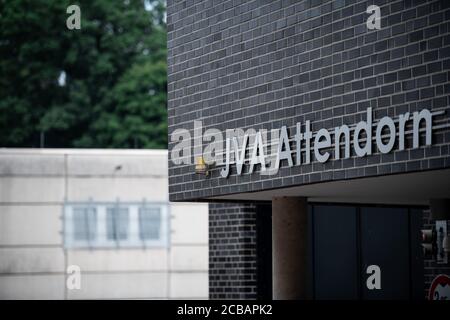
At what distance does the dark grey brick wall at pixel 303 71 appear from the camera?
594 inches

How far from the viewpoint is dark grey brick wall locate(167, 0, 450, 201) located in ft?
49.5

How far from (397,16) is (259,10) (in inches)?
130

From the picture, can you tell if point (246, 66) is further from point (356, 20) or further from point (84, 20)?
point (84, 20)

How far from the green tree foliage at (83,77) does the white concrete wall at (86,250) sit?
1770cm

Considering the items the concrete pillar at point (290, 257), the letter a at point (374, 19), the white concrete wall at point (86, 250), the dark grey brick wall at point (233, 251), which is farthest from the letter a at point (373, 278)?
the white concrete wall at point (86, 250)

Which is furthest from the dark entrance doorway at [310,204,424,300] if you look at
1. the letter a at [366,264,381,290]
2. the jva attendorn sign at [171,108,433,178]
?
the jva attendorn sign at [171,108,433,178]

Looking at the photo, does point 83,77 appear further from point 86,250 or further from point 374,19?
point 374,19

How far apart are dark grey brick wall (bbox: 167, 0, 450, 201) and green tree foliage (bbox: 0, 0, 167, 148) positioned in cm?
3476

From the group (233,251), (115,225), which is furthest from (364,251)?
(115,225)

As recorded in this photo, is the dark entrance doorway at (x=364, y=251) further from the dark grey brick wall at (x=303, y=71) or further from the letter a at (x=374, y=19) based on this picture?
the letter a at (x=374, y=19)

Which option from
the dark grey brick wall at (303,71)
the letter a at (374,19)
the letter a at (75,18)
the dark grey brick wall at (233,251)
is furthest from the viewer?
the dark grey brick wall at (233,251)

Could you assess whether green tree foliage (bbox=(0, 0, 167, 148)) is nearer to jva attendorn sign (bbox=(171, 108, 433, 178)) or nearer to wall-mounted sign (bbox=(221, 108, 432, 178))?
jva attendorn sign (bbox=(171, 108, 433, 178))

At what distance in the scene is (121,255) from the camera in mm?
36688
